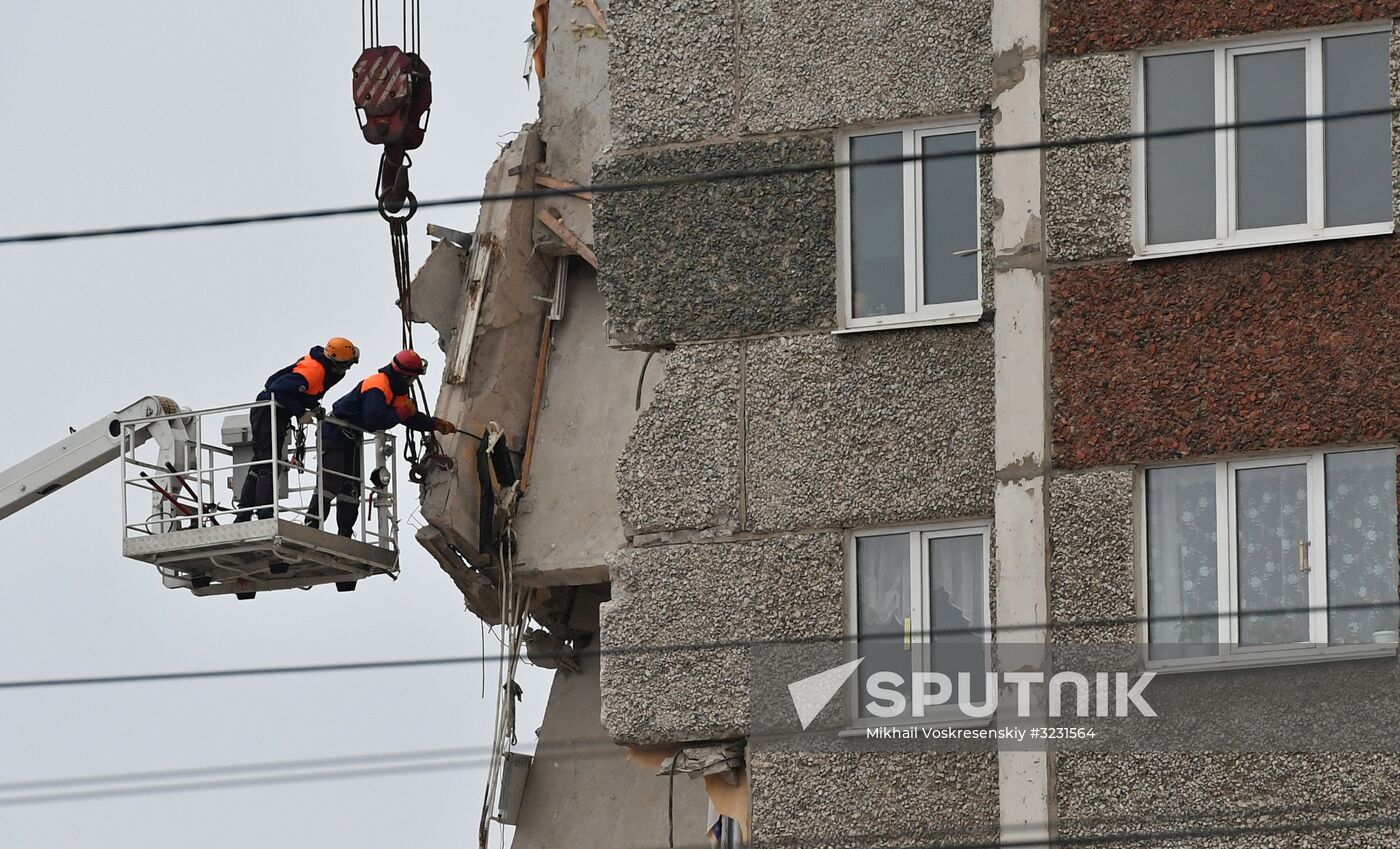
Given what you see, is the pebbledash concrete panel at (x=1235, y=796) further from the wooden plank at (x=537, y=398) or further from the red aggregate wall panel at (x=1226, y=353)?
the wooden plank at (x=537, y=398)

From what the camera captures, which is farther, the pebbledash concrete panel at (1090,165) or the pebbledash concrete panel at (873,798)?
the pebbledash concrete panel at (873,798)

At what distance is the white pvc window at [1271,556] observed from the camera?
656 inches

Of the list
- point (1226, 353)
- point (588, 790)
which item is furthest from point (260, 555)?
point (1226, 353)

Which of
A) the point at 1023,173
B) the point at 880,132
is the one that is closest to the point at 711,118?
the point at 880,132

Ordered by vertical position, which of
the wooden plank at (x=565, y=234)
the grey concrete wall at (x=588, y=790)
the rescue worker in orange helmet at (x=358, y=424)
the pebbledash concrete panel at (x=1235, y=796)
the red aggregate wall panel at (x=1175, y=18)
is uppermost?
the wooden plank at (x=565, y=234)

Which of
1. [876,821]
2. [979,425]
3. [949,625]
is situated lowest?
[876,821]

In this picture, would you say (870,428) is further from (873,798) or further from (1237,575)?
(1237,575)

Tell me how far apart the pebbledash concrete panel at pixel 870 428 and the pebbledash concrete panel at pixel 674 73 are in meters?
1.59

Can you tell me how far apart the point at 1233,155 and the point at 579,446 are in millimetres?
6817

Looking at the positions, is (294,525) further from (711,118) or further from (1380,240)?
(1380,240)

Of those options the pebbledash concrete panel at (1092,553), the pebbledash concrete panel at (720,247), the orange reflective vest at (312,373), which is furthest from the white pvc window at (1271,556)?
the orange reflective vest at (312,373)

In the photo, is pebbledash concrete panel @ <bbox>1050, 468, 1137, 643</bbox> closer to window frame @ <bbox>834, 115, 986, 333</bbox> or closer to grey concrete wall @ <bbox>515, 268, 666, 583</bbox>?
window frame @ <bbox>834, 115, 986, 333</bbox>

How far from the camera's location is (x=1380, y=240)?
669 inches

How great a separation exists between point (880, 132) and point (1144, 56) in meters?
2.04
